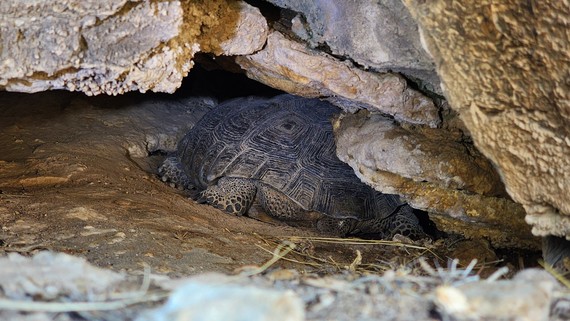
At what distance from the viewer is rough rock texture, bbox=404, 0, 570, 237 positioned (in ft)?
5.48

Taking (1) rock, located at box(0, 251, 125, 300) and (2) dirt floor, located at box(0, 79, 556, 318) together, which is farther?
(2) dirt floor, located at box(0, 79, 556, 318)

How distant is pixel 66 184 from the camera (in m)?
3.63

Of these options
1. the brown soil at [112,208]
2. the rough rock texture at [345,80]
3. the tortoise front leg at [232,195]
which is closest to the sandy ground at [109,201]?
the brown soil at [112,208]

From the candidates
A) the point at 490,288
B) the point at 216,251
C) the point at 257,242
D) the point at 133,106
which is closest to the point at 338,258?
the point at 257,242

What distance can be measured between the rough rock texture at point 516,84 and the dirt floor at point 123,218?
67cm

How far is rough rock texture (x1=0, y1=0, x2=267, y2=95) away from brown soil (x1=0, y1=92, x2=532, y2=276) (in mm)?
825

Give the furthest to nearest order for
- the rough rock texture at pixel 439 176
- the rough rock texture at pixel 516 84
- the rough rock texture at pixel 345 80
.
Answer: the rough rock texture at pixel 439 176
the rough rock texture at pixel 345 80
the rough rock texture at pixel 516 84

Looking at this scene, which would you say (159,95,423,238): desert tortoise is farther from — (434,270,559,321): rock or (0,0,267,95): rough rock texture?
(434,270,559,321): rock

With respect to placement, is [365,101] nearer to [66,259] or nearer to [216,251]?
[216,251]

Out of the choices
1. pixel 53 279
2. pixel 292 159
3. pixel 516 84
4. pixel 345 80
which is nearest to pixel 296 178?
pixel 292 159

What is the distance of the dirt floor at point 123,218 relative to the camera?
2.57 metres

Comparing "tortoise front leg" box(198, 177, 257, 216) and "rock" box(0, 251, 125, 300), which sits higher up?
"rock" box(0, 251, 125, 300)

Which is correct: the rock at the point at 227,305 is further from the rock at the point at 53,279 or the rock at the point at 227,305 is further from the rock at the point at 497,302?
the rock at the point at 497,302

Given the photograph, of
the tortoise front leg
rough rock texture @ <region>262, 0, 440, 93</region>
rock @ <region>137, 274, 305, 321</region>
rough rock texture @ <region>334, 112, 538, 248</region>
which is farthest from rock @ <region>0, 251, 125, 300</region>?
the tortoise front leg
